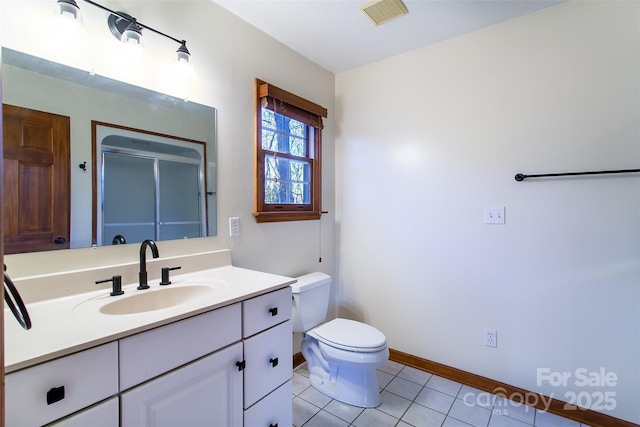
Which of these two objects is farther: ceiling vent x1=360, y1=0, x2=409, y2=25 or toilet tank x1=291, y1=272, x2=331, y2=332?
toilet tank x1=291, y1=272, x2=331, y2=332

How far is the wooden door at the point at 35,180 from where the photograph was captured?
41.4 inches

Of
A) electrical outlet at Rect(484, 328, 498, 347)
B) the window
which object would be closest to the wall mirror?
the window

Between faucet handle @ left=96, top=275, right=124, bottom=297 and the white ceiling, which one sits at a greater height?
the white ceiling

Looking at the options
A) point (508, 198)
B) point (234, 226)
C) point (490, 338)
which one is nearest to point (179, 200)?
point (234, 226)

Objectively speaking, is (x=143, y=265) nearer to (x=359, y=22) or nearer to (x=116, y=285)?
(x=116, y=285)

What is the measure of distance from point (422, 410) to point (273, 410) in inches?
36.2

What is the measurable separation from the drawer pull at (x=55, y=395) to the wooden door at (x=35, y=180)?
0.60 meters

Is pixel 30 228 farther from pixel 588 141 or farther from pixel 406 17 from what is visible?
pixel 588 141

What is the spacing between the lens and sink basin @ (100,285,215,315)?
3.82ft

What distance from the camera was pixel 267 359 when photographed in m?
1.31

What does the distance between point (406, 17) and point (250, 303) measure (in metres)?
1.81

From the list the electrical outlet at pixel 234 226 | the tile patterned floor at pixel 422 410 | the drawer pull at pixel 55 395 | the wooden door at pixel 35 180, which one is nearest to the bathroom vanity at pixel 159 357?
the drawer pull at pixel 55 395

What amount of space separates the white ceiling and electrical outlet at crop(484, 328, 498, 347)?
1910mm

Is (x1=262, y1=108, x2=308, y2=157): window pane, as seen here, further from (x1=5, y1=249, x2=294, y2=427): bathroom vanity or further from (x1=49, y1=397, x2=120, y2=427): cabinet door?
(x1=49, y1=397, x2=120, y2=427): cabinet door
